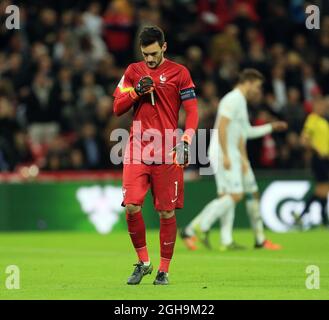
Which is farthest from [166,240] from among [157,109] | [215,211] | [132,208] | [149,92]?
[215,211]

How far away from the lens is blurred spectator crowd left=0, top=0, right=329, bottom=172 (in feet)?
70.1

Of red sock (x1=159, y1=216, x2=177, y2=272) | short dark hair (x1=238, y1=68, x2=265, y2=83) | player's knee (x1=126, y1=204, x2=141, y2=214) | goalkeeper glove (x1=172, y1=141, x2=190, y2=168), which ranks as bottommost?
red sock (x1=159, y1=216, x2=177, y2=272)

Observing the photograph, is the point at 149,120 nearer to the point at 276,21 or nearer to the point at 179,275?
the point at 179,275

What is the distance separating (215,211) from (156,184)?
517 cm

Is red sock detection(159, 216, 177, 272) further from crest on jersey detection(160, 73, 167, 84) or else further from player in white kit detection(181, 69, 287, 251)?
player in white kit detection(181, 69, 287, 251)

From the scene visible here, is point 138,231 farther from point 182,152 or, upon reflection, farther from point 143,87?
point 143,87

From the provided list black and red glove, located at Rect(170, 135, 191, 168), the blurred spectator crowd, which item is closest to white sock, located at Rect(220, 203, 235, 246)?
the blurred spectator crowd

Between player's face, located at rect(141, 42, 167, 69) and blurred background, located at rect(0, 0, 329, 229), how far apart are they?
951 centimetres

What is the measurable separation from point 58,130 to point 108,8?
3717mm

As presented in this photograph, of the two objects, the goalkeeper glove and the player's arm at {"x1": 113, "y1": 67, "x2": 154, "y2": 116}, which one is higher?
the player's arm at {"x1": 113, "y1": 67, "x2": 154, "y2": 116}

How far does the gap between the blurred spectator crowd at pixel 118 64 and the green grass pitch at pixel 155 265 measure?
8.62ft

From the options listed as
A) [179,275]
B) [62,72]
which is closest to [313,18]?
[62,72]

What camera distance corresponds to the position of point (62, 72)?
21859 mm

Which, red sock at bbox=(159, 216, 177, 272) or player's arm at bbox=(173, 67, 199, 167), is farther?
red sock at bbox=(159, 216, 177, 272)
